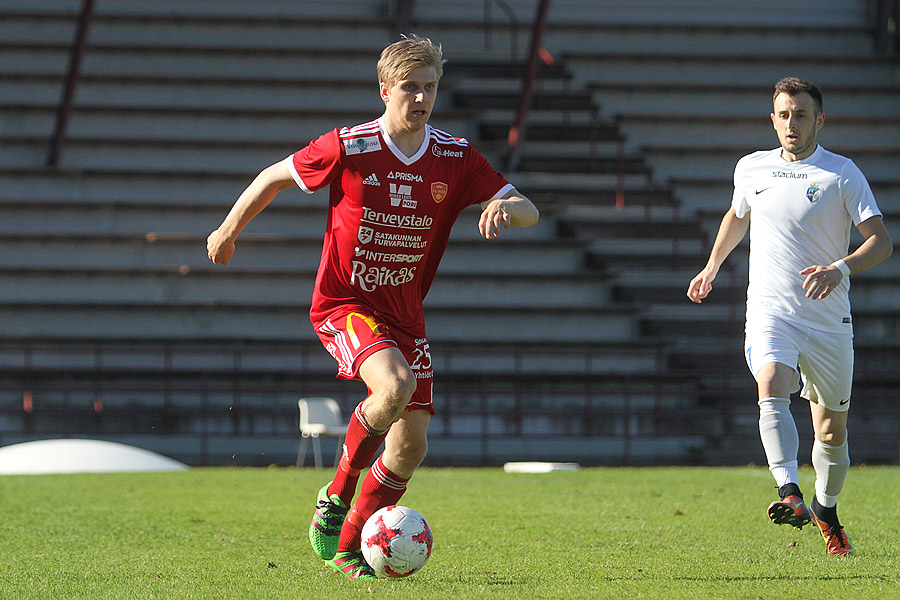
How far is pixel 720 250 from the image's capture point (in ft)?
20.1

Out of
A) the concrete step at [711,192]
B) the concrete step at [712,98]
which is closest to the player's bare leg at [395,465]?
the concrete step at [711,192]

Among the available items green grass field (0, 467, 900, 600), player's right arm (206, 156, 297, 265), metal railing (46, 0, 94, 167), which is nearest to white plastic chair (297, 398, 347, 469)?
green grass field (0, 467, 900, 600)

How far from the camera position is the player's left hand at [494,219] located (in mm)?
4691

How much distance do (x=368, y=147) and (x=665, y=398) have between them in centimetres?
1232

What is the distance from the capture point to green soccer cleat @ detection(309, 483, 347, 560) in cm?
520

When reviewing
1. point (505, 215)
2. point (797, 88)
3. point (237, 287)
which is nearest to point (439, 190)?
point (505, 215)

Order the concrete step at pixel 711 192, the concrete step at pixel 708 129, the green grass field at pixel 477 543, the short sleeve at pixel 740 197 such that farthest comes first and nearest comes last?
1. the concrete step at pixel 708 129
2. the concrete step at pixel 711 192
3. the short sleeve at pixel 740 197
4. the green grass field at pixel 477 543

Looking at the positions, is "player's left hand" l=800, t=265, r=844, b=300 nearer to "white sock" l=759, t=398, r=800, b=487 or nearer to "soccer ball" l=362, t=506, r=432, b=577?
"white sock" l=759, t=398, r=800, b=487

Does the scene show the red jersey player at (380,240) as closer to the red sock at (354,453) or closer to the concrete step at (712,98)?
the red sock at (354,453)

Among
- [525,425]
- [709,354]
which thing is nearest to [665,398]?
[709,354]

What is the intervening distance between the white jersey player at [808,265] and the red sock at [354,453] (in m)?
1.86

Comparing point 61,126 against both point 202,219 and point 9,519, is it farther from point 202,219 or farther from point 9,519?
point 9,519

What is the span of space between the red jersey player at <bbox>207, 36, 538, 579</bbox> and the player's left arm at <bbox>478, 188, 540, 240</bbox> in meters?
0.01

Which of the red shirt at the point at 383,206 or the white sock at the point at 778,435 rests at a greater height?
the red shirt at the point at 383,206
